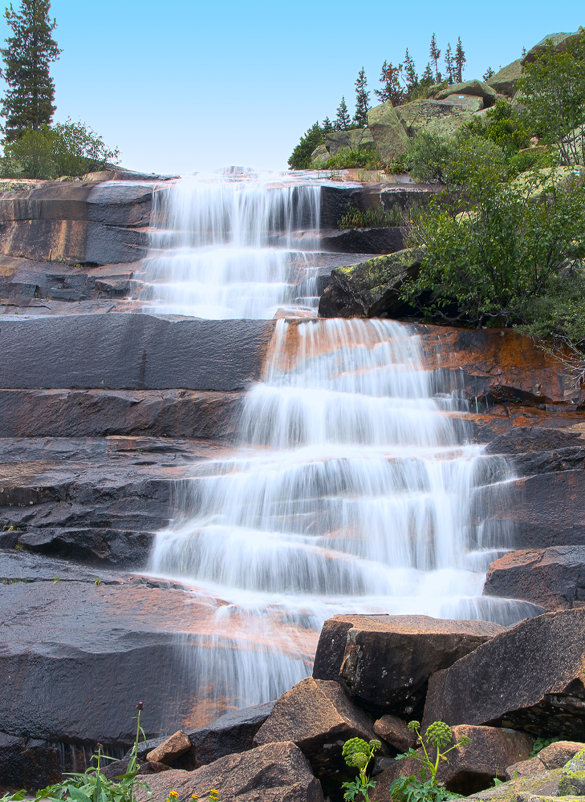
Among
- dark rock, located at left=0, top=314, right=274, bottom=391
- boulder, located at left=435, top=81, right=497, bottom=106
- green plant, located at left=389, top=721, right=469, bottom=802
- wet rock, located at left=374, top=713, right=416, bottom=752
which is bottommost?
wet rock, located at left=374, top=713, right=416, bottom=752

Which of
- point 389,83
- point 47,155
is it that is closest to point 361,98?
point 389,83

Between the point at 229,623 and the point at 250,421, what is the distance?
4538 mm

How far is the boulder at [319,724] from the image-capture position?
3781mm

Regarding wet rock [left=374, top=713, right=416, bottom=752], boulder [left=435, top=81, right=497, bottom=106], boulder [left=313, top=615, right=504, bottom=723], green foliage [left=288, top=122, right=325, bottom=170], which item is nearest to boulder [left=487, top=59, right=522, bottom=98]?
boulder [left=435, top=81, right=497, bottom=106]

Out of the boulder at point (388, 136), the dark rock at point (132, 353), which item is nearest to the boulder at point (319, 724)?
the dark rock at point (132, 353)

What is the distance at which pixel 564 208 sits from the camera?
11656 mm

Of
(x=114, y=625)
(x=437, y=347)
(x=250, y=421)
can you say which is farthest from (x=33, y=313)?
(x=114, y=625)

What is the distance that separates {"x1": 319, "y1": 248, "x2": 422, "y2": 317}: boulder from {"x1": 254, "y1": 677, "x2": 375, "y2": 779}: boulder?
9028 mm

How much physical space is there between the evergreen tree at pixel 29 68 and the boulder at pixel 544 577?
41549 mm

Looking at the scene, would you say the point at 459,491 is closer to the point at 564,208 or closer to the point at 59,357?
the point at 564,208

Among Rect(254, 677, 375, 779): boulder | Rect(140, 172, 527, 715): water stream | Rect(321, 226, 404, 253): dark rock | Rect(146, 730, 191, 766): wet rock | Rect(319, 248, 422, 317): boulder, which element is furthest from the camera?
Rect(321, 226, 404, 253): dark rock

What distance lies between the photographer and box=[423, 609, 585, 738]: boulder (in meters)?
3.43

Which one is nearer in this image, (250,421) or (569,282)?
(250,421)

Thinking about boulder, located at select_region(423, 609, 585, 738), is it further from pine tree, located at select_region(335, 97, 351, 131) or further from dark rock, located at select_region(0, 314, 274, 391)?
pine tree, located at select_region(335, 97, 351, 131)
